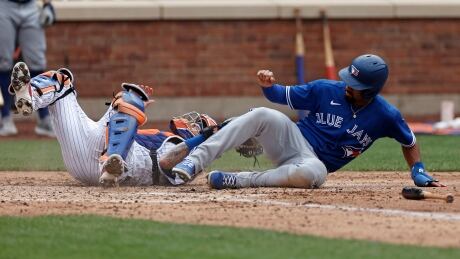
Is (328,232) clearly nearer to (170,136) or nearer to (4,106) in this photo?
(170,136)

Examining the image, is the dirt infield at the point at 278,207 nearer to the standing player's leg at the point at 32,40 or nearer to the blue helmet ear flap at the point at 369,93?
the blue helmet ear flap at the point at 369,93

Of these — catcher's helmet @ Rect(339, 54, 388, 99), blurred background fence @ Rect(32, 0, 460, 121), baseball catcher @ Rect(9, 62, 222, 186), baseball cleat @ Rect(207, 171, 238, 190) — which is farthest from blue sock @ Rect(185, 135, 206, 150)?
blurred background fence @ Rect(32, 0, 460, 121)

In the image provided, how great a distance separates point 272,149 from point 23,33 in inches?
300

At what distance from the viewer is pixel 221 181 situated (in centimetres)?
923

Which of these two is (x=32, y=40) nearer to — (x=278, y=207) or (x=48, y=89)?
(x=48, y=89)

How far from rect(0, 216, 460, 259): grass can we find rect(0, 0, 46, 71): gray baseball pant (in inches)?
352

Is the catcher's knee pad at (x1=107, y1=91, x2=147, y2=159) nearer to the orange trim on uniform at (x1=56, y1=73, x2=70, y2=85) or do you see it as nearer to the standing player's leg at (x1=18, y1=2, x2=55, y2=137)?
the orange trim on uniform at (x1=56, y1=73, x2=70, y2=85)

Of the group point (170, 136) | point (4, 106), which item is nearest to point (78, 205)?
point (170, 136)

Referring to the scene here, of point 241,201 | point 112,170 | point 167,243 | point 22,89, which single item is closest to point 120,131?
point 112,170

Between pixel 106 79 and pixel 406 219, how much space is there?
40.2 ft

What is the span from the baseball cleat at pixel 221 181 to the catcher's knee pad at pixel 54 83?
4.39ft

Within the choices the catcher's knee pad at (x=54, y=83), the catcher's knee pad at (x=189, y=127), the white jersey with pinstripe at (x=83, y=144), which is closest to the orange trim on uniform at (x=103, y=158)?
the white jersey with pinstripe at (x=83, y=144)

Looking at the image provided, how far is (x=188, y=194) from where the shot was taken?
29.2 feet

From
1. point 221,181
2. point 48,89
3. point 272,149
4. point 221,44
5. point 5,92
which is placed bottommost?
point 5,92
